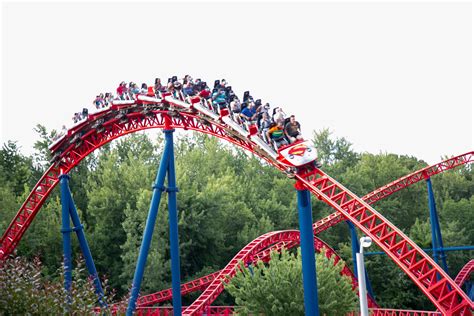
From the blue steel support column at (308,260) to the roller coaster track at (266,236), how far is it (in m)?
0.36

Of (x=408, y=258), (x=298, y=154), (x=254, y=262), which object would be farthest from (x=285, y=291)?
(x=254, y=262)

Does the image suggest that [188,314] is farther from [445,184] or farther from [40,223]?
[445,184]

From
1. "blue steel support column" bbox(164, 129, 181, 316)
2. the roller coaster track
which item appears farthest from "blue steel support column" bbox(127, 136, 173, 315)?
the roller coaster track

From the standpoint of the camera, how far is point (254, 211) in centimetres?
3316

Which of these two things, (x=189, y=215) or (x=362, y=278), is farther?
(x=189, y=215)

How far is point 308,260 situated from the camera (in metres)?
12.0

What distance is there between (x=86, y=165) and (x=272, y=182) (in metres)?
10.7

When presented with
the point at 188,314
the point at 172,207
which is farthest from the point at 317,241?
the point at 172,207

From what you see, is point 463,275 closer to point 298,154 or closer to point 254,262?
point 254,262

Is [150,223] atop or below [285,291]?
atop

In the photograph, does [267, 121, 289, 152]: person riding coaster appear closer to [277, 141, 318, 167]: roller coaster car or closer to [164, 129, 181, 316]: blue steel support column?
[277, 141, 318, 167]: roller coaster car

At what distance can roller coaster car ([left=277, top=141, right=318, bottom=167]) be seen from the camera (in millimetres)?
Result: 12469

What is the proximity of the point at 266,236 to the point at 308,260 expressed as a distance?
26.1 ft

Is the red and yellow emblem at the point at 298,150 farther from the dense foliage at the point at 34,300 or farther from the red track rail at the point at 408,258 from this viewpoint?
the dense foliage at the point at 34,300
